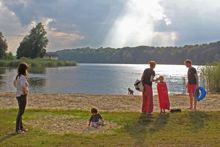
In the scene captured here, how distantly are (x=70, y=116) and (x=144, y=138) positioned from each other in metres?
3.72

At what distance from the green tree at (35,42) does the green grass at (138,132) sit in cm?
10059

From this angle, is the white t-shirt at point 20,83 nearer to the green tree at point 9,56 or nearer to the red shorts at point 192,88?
the red shorts at point 192,88

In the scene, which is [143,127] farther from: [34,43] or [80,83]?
[34,43]

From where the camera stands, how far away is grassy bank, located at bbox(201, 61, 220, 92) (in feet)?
88.6

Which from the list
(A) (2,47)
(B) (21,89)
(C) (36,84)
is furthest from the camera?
(A) (2,47)

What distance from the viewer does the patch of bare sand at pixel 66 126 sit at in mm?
10555

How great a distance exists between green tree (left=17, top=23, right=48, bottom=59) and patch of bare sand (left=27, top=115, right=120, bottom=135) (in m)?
102

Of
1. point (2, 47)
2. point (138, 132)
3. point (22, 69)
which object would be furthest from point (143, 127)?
point (2, 47)

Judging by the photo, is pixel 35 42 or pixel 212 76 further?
pixel 35 42

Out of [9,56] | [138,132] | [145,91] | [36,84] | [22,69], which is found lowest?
[36,84]

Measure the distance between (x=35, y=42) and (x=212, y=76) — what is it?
294 ft

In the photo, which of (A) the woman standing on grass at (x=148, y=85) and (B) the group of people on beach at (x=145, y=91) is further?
(A) the woman standing on grass at (x=148, y=85)

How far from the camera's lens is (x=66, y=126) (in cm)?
1120

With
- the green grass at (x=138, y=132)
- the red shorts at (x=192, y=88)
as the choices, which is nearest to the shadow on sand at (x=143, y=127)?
the green grass at (x=138, y=132)
